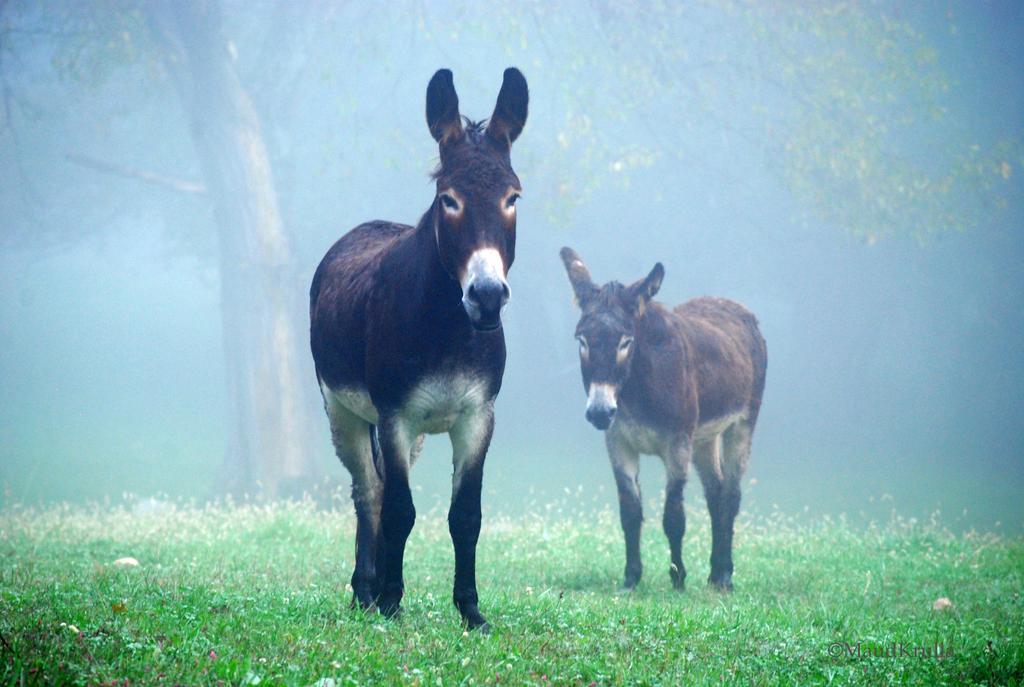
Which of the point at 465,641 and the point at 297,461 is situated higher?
the point at 297,461

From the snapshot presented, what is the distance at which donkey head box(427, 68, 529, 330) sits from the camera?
5.23 meters

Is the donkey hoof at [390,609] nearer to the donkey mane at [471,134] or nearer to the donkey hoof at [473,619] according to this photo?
the donkey hoof at [473,619]

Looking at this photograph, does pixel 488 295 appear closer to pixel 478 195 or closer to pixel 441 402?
pixel 478 195

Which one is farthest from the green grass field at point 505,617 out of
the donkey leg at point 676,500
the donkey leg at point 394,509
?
the donkey leg at point 676,500

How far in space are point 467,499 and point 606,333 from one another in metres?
4.20

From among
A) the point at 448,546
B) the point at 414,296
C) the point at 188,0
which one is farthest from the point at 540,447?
the point at 414,296

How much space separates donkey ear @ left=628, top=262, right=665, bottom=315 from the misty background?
7248mm

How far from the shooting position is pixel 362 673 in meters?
4.60

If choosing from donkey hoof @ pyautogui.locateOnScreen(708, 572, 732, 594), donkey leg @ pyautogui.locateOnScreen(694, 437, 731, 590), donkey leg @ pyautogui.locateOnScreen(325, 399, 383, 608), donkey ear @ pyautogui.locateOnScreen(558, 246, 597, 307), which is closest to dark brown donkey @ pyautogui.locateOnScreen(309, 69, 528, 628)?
A: donkey leg @ pyautogui.locateOnScreen(325, 399, 383, 608)

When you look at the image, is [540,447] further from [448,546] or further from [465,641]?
[465,641]

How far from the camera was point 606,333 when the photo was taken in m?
9.85

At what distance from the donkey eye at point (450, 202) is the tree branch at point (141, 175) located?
20.0 metres

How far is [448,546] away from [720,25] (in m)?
16.0

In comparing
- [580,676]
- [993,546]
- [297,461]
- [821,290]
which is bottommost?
[580,676]
